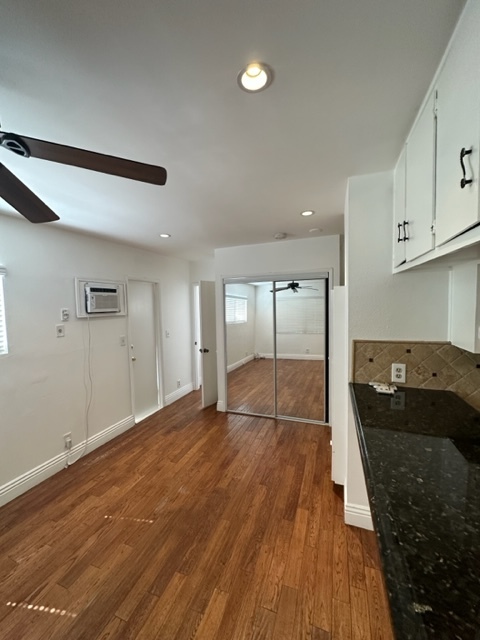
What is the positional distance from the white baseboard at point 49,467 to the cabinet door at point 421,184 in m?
3.50

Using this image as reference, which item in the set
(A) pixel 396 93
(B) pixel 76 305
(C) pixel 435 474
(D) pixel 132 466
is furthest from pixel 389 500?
(B) pixel 76 305

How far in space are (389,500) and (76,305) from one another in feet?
10.5

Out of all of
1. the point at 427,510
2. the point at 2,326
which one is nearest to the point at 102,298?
the point at 2,326

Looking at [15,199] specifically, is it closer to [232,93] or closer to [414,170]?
[232,93]

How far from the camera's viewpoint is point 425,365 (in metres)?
1.79

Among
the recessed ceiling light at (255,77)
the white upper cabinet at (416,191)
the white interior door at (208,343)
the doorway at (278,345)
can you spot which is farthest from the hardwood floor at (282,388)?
the recessed ceiling light at (255,77)

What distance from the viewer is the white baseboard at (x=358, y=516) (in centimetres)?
191

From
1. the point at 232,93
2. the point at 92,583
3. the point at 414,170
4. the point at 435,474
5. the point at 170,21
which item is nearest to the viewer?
the point at 170,21

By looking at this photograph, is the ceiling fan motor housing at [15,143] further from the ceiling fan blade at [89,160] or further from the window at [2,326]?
the window at [2,326]

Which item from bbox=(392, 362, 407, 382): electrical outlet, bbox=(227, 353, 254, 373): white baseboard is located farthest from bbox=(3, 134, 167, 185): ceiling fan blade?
bbox=(227, 353, 254, 373): white baseboard

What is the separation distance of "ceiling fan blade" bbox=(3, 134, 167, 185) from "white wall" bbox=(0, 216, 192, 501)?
1827mm

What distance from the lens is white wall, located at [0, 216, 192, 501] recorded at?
2406 mm

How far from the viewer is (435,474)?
38.5 inches

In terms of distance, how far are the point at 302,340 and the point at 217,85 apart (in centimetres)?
326
